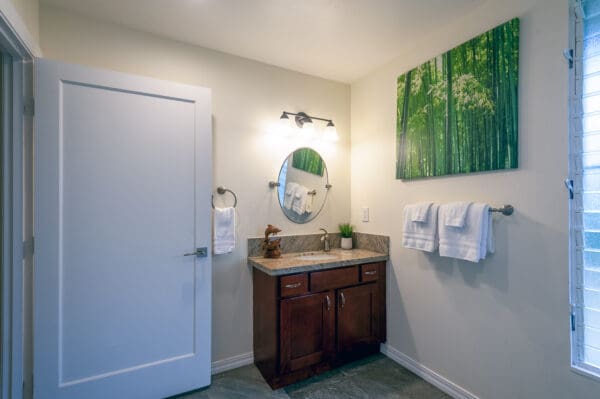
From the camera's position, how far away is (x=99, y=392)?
1769 millimetres

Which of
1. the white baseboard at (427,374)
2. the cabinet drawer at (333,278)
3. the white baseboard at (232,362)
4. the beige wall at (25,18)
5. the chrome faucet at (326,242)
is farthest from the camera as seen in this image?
the chrome faucet at (326,242)

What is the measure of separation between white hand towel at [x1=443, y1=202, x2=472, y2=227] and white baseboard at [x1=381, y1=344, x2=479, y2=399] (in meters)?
1.10

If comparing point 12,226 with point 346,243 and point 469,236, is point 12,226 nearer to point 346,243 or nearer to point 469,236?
point 346,243

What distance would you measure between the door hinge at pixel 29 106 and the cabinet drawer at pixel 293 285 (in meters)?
1.77

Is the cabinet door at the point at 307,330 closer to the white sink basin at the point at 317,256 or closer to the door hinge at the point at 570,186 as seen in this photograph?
the white sink basin at the point at 317,256

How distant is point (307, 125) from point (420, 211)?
1.27 metres

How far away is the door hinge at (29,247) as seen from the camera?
1.61 m

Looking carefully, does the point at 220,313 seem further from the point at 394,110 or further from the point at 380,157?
the point at 394,110

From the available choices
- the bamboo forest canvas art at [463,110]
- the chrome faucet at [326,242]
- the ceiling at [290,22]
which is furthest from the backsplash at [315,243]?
the ceiling at [290,22]

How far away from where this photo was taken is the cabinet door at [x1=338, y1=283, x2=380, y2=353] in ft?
7.39

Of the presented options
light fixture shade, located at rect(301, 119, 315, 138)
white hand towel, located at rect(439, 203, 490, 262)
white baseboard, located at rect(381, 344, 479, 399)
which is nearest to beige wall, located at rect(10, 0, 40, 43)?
light fixture shade, located at rect(301, 119, 315, 138)

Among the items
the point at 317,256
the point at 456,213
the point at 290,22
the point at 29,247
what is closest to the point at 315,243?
the point at 317,256

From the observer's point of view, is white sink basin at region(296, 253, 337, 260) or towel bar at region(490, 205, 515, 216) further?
white sink basin at region(296, 253, 337, 260)

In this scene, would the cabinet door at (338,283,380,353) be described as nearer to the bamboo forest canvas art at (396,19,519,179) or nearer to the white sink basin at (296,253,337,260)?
the white sink basin at (296,253,337,260)
